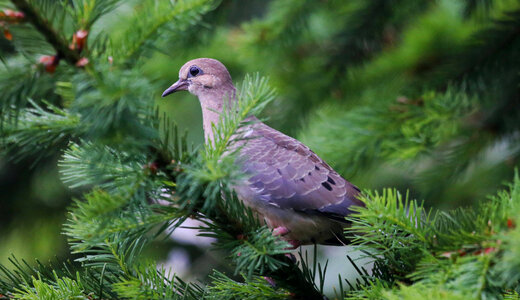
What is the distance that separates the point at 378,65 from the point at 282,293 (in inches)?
80.1

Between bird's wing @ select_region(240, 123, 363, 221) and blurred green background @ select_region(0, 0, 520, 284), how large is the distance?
0.35m

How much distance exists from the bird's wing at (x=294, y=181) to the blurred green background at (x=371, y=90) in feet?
1.15

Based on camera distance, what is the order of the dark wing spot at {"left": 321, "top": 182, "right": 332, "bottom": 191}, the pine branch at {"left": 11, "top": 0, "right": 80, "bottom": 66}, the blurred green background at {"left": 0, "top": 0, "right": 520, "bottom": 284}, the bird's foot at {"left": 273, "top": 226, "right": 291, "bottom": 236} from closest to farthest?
the pine branch at {"left": 11, "top": 0, "right": 80, "bottom": 66}
the bird's foot at {"left": 273, "top": 226, "right": 291, "bottom": 236}
the dark wing spot at {"left": 321, "top": 182, "right": 332, "bottom": 191}
the blurred green background at {"left": 0, "top": 0, "right": 520, "bottom": 284}

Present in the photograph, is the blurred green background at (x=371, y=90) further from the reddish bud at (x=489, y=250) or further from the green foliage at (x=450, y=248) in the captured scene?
the reddish bud at (x=489, y=250)

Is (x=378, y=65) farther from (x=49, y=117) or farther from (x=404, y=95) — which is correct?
(x=49, y=117)

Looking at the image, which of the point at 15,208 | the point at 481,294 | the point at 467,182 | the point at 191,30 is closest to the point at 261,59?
the point at 191,30

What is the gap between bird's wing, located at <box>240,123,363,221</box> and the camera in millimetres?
2289

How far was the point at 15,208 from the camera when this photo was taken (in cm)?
359

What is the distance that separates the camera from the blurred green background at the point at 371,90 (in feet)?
9.04

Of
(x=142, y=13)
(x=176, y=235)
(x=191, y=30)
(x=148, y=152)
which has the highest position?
(x=191, y=30)

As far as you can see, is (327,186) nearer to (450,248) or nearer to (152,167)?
(450,248)

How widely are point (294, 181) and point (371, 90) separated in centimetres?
121

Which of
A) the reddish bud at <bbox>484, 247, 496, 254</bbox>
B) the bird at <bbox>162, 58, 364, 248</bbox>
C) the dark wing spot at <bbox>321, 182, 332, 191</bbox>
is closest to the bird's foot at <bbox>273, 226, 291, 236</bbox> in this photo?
the bird at <bbox>162, 58, 364, 248</bbox>

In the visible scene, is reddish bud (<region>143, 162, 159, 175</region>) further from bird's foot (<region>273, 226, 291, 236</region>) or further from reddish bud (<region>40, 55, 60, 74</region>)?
bird's foot (<region>273, 226, 291, 236</region>)
